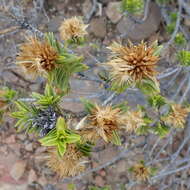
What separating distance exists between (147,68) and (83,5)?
8.12 ft

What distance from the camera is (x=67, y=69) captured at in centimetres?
162

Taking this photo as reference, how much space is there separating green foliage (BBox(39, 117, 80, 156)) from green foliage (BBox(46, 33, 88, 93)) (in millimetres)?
199

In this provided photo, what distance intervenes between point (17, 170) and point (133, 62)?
7.59 feet

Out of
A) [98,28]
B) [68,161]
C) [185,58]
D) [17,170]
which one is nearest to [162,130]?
[185,58]

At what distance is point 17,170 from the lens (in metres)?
3.43

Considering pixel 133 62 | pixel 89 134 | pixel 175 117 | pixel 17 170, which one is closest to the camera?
pixel 133 62

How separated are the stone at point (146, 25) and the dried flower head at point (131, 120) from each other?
196 cm

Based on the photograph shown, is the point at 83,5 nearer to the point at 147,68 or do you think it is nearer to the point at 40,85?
the point at 40,85

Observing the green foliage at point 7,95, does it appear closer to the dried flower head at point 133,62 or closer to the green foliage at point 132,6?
the dried flower head at point 133,62

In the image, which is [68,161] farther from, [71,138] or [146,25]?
[146,25]

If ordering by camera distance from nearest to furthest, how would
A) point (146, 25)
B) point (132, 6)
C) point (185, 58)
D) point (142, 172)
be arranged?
point (185, 58)
point (142, 172)
point (132, 6)
point (146, 25)

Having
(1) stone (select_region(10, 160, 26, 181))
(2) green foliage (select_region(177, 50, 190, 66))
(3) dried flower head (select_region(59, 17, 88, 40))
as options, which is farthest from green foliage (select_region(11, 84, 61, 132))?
(1) stone (select_region(10, 160, 26, 181))

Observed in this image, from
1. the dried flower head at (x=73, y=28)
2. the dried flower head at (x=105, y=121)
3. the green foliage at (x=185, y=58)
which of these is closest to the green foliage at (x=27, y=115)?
the dried flower head at (x=105, y=121)

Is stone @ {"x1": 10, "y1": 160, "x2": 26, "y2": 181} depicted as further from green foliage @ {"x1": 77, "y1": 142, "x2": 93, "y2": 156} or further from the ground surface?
green foliage @ {"x1": 77, "y1": 142, "x2": 93, "y2": 156}
